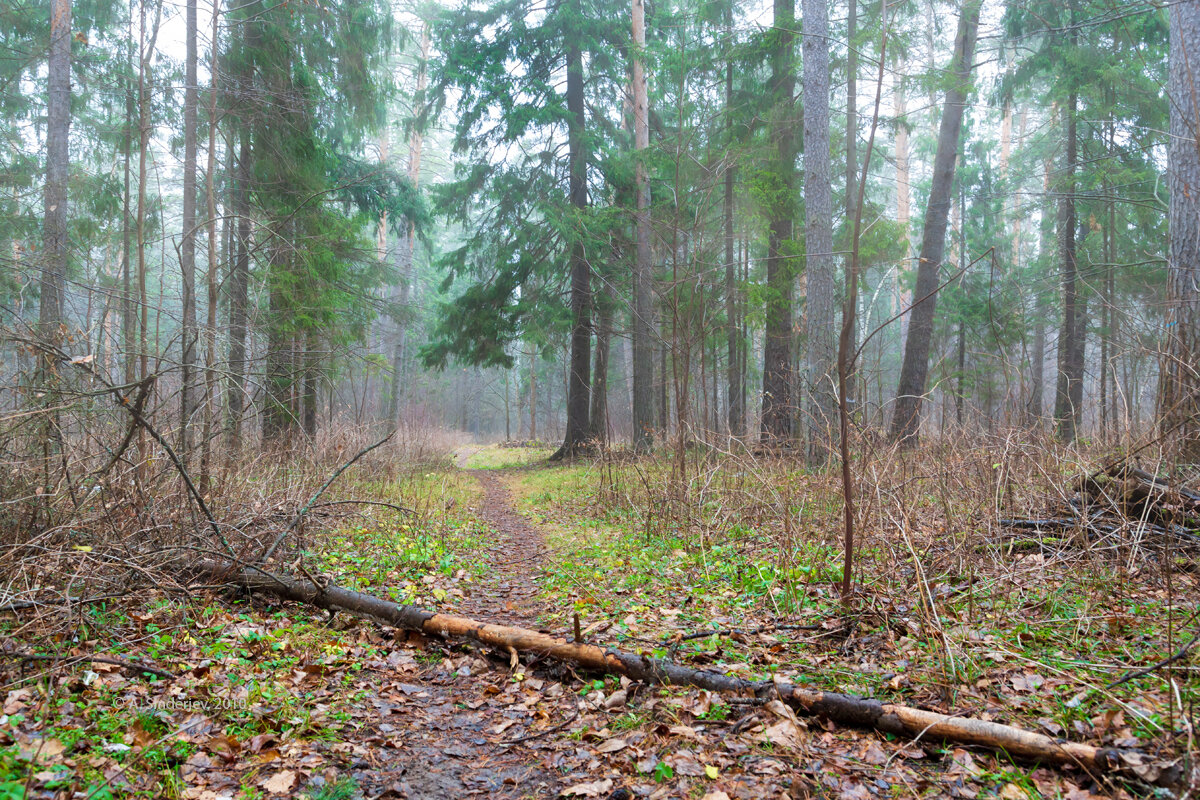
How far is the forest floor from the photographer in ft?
7.30

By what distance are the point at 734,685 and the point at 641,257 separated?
1208 centimetres

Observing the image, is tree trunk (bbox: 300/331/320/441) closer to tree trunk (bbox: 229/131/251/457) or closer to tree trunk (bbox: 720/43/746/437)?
tree trunk (bbox: 229/131/251/457)

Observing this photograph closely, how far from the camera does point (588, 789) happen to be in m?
2.27

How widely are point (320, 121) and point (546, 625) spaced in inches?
451

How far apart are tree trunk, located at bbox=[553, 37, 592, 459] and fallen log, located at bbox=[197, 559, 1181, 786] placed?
11.0 metres

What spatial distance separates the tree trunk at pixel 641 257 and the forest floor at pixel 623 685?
354 inches

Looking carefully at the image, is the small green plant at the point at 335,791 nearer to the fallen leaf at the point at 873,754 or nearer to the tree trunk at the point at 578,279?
the fallen leaf at the point at 873,754

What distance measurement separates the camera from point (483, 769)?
2488 millimetres

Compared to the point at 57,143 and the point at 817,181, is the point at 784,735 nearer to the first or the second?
the point at 817,181

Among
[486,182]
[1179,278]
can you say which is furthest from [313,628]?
[486,182]

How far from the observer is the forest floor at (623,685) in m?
2.22

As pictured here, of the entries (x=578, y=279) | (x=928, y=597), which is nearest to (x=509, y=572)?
(x=928, y=597)

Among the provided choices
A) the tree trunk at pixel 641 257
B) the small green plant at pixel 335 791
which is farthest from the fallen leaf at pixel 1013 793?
the tree trunk at pixel 641 257

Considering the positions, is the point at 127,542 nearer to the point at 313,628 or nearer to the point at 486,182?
the point at 313,628
